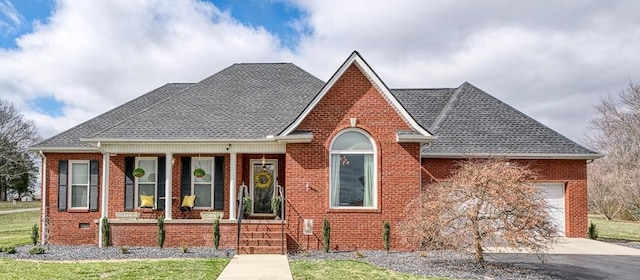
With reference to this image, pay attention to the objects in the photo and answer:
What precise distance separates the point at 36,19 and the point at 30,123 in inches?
1690

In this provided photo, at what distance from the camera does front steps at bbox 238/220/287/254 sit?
14.4 metres

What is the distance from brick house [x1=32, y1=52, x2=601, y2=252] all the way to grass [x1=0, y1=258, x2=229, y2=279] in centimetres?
265

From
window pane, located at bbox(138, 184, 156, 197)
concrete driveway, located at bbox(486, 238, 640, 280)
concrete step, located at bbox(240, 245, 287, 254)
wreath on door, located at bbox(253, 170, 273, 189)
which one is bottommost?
concrete driveway, located at bbox(486, 238, 640, 280)

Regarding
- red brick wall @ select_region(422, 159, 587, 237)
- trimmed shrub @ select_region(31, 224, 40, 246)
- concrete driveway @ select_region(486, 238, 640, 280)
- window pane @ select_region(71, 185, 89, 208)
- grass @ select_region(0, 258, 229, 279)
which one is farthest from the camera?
red brick wall @ select_region(422, 159, 587, 237)

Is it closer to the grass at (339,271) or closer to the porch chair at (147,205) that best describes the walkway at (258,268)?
the grass at (339,271)

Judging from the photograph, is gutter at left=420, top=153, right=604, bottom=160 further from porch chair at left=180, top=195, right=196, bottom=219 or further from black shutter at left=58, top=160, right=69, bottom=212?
black shutter at left=58, top=160, right=69, bottom=212

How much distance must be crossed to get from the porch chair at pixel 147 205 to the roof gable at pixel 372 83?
233 inches

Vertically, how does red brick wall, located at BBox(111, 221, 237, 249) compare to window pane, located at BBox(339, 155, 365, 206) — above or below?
below

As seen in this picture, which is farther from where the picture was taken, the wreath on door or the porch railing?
the wreath on door

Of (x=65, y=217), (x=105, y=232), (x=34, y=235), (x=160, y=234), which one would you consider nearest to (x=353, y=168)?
(x=160, y=234)

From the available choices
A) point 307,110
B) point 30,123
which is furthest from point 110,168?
point 30,123

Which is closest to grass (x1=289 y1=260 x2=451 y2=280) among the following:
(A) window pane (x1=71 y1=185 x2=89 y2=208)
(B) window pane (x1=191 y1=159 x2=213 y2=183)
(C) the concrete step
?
(C) the concrete step

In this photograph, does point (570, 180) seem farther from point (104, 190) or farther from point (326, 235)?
point (104, 190)

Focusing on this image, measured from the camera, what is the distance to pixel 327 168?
15.0 meters
